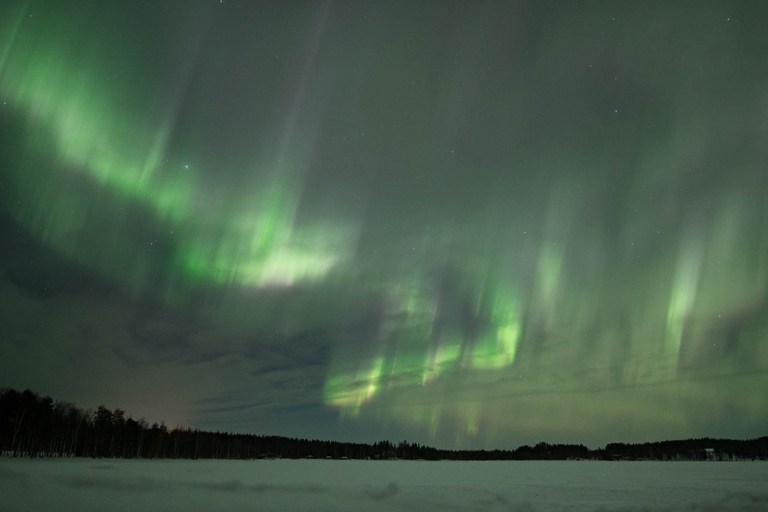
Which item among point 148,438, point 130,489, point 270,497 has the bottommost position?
point 148,438

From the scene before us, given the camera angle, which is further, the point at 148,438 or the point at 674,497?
the point at 148,438

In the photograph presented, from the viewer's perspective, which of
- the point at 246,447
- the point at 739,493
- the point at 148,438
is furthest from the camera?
the point at 246,447

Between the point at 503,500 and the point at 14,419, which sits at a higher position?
the point at 503,500

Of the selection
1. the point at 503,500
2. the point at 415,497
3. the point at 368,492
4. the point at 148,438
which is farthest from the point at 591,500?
the point at 148,438

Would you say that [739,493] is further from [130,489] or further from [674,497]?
[130,489]

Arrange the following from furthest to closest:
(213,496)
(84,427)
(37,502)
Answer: (84,427) → (213,496) → (37,502)

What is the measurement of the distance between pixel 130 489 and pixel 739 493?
52.1 metres

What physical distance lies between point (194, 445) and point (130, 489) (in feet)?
485

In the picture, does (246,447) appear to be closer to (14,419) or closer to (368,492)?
(14,419)

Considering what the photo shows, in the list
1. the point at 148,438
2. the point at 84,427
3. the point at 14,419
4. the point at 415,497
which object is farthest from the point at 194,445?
the point at 415,497

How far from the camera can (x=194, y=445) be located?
17312cm

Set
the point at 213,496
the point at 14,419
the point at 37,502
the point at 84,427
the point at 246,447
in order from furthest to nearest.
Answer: the point at 246,447
the point at 84,427
the point at 14,419
the point at 213,496
the point at 37,502

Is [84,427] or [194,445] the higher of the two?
[84,427]

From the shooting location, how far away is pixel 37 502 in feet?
99.3
